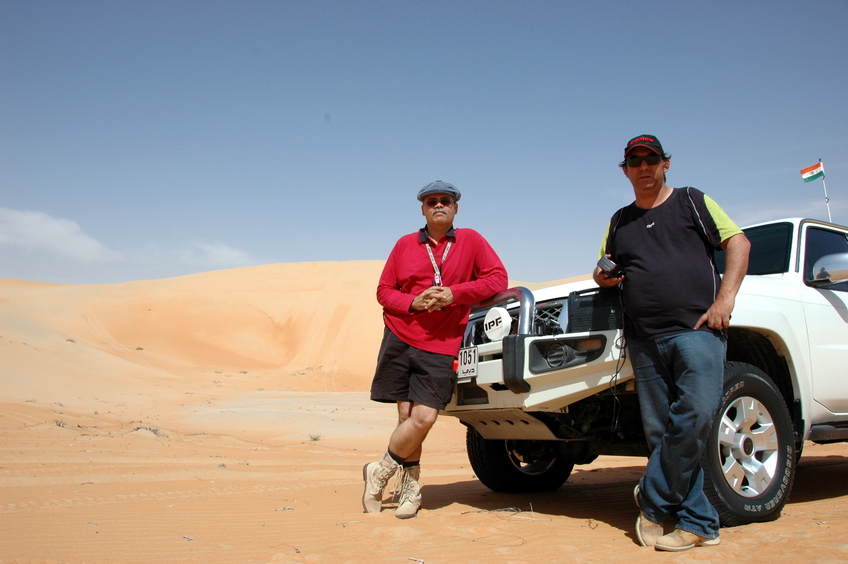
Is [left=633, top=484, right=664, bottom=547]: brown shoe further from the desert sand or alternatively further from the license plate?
the license plate

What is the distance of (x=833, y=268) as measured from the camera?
403 centimetres

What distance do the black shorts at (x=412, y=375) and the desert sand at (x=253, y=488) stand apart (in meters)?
0.78

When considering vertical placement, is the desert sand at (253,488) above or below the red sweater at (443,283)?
below

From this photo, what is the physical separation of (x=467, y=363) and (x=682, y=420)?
4.46 ft

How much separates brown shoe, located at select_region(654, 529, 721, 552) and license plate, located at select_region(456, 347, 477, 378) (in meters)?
1.39

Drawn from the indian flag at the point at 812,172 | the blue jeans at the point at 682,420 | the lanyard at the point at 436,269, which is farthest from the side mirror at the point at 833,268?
the indian flag at the point at 812,172

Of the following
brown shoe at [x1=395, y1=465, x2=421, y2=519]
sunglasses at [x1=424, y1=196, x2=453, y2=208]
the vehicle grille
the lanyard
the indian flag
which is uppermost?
the indian flag

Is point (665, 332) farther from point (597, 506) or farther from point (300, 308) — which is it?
point (300, 308)

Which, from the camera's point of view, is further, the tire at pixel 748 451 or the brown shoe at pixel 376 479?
the brown shoe at pixel 376 479

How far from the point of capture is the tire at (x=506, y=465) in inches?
207

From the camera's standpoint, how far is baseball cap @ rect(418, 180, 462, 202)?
4477mm

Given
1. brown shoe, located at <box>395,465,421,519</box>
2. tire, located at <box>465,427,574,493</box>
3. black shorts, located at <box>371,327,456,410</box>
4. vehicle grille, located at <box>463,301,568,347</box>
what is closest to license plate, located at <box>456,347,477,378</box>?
black shorts, located at <box>371,327,456,410</box>

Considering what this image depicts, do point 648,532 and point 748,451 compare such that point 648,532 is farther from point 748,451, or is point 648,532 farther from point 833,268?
point 833,268

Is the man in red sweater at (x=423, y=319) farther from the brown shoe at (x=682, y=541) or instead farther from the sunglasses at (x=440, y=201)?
the brown shoe at (x=682, y=541)
